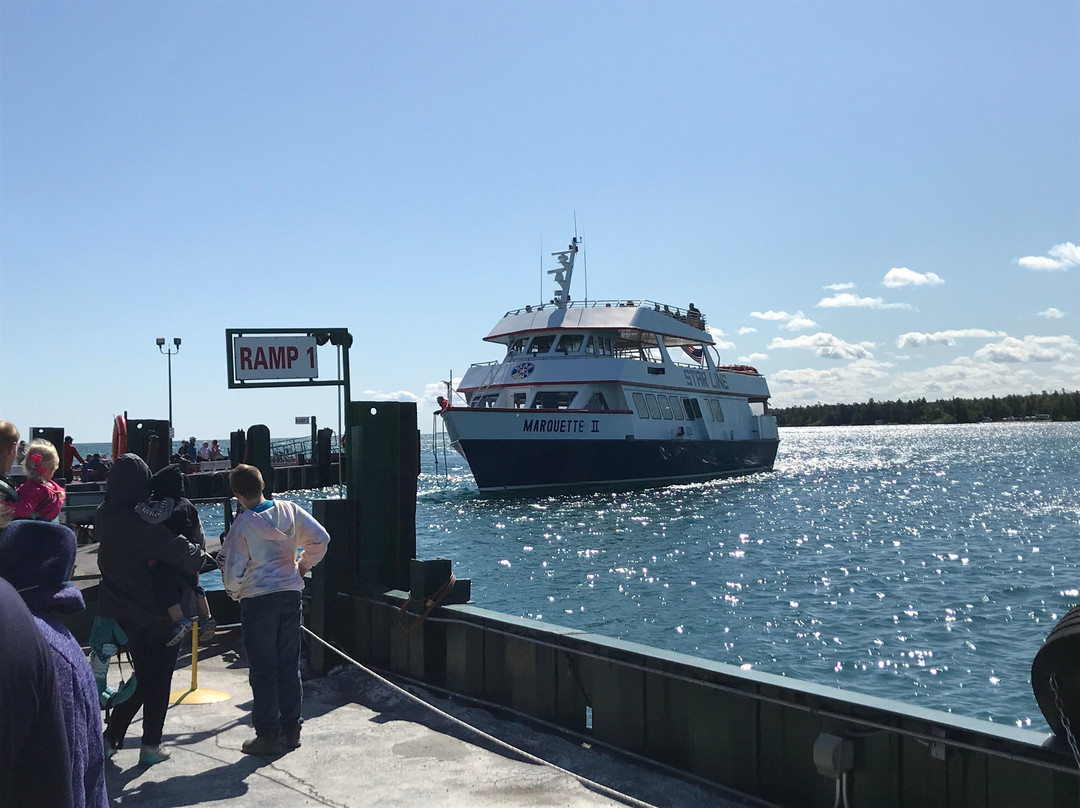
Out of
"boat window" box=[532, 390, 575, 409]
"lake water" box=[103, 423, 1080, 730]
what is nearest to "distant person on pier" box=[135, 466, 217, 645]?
"lake water" box=[103, 423, 1080, 730]

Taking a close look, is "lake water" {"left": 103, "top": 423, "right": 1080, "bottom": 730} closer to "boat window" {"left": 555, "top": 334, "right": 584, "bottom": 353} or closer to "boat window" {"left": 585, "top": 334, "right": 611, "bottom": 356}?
"boat window" {"left": 585, "top": 334, "right": 611, "bottom": 356}

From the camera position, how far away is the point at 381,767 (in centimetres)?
445

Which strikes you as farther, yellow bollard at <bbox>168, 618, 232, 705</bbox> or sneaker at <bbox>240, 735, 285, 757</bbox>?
yellow bollard at <bbox>168, 618, 232, 705</bbox>

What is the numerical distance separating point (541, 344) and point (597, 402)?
318 cm

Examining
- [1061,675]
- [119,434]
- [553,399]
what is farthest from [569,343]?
[1061,675]

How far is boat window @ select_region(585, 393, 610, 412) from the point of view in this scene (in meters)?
32.0

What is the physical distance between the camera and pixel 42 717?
1458mm

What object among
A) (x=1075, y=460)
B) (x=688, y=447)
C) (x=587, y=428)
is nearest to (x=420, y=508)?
(x=587, y=428)

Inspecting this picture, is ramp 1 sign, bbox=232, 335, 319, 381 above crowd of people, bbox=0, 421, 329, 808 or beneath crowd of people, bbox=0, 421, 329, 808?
above

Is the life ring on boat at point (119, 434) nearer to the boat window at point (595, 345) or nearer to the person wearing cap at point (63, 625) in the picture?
the person wearing cap at point (63, 625)

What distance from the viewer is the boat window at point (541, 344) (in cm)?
3325

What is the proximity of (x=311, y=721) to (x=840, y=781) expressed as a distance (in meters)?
2.98

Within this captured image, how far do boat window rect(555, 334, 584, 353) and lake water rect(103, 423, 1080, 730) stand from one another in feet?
18.5

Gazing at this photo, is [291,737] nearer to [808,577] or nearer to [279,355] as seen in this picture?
[279,355]
